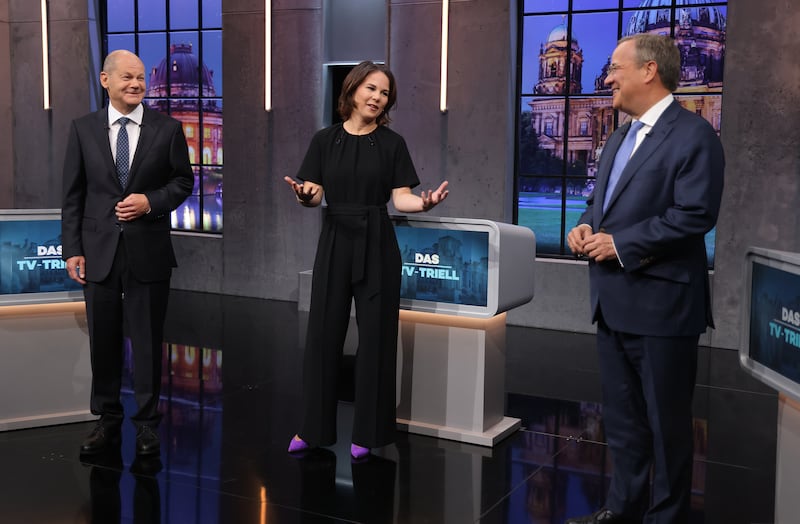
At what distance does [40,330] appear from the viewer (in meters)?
4.28

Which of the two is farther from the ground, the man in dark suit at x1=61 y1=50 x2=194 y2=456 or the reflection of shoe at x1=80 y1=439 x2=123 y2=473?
the man in dark suit at x1=61 y1=50 x2=194 y2=456

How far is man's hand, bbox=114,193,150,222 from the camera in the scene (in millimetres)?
3752

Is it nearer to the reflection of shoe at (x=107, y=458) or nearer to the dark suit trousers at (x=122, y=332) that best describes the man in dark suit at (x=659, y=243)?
the dark suit trousers at (x=122, y=332)

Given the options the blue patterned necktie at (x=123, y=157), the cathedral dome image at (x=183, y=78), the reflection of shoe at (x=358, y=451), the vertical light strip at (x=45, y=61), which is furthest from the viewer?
the cathedral dome image at (x=183, y=78)

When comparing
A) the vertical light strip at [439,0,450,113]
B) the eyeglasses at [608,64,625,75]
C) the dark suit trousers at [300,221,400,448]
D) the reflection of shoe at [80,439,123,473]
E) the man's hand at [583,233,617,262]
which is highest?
the vertical light strip at [439,0,450,113]

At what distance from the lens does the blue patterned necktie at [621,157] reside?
2.97 m

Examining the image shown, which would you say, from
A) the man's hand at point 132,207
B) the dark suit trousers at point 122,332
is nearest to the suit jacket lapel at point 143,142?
the man's hand at point 132,207

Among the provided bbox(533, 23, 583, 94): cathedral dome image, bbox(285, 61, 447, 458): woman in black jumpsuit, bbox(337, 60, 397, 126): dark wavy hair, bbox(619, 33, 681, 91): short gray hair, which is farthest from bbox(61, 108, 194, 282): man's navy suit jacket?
bbox(533, 23, 583, 94): cathedral dome image

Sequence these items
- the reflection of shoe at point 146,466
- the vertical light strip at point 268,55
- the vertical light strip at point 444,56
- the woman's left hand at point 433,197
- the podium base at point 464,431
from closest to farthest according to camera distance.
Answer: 1. the woman's left hand at point 433,197
2. the reflection of shoe at point 146,466
3. the podium base at point 464,431
4. the vertical light strip at point 444,56
5. the vertical light strip at point 268,55

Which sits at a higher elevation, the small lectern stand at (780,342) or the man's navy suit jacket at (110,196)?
the man's navy suit jacket at (110,196)

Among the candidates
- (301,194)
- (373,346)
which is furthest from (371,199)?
(373,346)

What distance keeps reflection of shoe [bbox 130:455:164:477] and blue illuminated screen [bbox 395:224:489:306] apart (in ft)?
4.50

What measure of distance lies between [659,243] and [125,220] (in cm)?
223

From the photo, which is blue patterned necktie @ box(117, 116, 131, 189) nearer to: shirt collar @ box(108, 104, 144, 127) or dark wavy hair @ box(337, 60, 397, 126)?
shirt collar @ box(108, 104, 144, 127)
